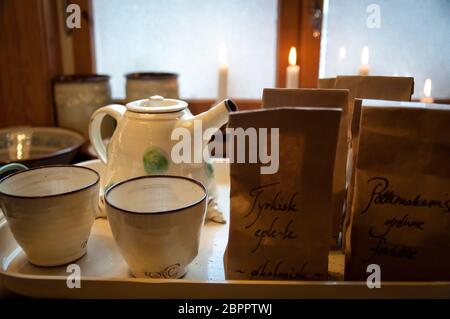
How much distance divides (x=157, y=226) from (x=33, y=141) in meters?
0.73

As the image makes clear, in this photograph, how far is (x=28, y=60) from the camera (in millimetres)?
1134

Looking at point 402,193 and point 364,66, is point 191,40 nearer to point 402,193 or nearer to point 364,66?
point 364,66

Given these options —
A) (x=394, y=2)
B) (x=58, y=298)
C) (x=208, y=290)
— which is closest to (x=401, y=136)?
(x=208, y=290)

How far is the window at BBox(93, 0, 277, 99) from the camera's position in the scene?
1203 millimetres

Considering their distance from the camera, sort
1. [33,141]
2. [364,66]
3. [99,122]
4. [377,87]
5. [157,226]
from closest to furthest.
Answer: [157,226], [377,87], [99,122], [364,66], [33,141]

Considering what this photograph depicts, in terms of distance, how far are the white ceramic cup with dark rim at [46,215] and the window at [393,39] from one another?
2.49 ft

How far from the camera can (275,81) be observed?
4.06 feet

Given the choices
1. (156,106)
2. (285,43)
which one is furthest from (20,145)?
(285,43)

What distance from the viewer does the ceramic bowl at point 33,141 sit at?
3.50ft

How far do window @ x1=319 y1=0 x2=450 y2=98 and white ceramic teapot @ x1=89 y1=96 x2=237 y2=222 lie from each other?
61cm

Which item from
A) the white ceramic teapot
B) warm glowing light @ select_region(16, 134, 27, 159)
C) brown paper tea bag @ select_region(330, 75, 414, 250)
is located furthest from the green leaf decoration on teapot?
warm glowing light @ select_region(16, 134, 27, 159)

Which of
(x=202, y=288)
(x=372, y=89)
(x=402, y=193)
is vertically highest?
(x=372, y=89)

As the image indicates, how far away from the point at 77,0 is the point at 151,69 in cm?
26
